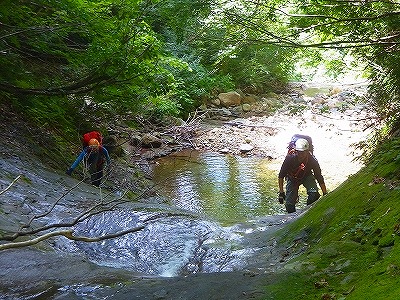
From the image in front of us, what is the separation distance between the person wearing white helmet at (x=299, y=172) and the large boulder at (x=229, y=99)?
19.3 m

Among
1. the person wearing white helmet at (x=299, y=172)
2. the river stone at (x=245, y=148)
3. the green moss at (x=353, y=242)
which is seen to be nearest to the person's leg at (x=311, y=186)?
the person wearing white helmet at (x=299, y=172)

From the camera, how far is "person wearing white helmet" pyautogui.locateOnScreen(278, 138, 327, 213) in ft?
26.1

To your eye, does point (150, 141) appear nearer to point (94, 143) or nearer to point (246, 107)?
point (94, 143)

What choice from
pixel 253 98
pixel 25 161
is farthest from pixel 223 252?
pixel 253 98

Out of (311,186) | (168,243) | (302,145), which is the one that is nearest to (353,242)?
(168,243)

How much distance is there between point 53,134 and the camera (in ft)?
37.3

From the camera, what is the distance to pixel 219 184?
46.0 feet

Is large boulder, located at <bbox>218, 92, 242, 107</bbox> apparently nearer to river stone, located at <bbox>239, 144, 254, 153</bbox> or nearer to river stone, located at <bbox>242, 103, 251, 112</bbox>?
river stone, located at <bbox>242, 103, 251, 112</bbox>

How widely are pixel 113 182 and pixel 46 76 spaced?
11.5ft

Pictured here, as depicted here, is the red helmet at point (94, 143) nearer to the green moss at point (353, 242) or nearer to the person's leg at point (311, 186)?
the person's leg at point (311, 186)

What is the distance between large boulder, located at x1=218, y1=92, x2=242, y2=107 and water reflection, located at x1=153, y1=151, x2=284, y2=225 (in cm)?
955

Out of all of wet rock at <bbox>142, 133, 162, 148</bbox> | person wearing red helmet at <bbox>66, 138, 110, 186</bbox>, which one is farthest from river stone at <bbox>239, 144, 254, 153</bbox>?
person wearing red helmet at <bbox>66, 138, 110, 186</bbox>

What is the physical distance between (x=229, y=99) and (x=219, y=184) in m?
14.4

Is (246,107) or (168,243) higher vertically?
(246,107)
